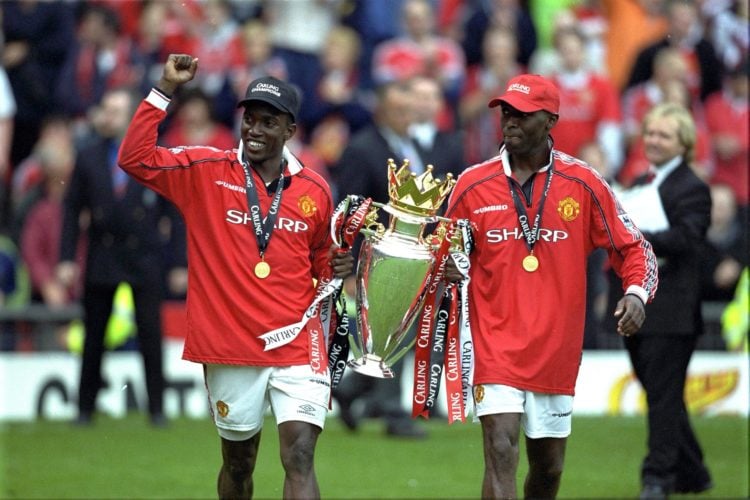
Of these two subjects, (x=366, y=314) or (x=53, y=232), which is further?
(x=53, y=232)

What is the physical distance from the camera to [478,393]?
852cm

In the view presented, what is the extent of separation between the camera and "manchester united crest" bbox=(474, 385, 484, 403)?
27.9ft

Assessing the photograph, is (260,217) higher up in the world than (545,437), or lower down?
higher up

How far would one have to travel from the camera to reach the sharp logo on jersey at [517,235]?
28.1 feet

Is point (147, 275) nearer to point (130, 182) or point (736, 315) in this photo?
point (130, 182)

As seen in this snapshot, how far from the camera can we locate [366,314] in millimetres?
8672

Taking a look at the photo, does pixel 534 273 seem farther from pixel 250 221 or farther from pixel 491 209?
pixel 250 221

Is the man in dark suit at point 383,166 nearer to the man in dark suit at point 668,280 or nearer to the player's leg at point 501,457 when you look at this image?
the man in dark suit at point 668,280

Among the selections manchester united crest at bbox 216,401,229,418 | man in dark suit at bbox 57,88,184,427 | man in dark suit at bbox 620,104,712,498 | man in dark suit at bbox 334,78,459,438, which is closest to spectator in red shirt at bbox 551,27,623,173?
man in dark suit at bbox 334,78,459,438

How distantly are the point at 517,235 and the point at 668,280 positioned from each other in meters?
2.59

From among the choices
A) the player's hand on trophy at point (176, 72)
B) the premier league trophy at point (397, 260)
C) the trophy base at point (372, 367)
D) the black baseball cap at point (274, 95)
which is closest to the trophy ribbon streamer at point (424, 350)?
the premier league trophy at point (397, 260)

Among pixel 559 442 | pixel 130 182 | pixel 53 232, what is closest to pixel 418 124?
pixel 130 182

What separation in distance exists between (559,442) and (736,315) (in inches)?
267

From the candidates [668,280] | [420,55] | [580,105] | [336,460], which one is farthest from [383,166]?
[580,105]
